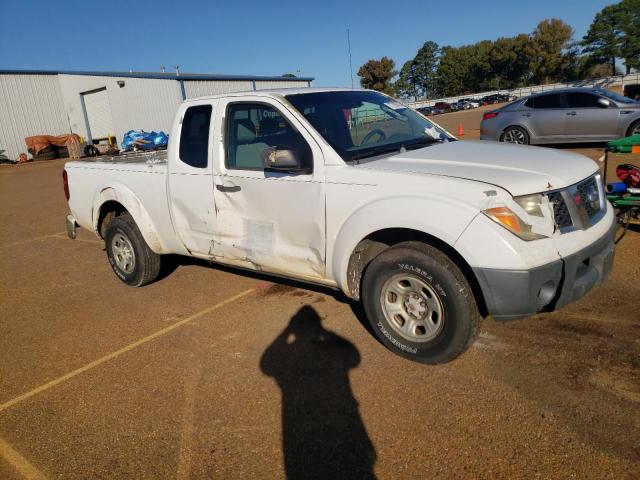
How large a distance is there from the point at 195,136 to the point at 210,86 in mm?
30341

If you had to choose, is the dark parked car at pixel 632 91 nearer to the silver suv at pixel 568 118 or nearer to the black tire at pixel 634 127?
the silver suv at pixel 568 118

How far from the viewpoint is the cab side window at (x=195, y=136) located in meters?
4.30

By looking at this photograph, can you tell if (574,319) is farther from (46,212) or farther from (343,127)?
(46,212)

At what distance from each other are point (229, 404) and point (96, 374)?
124 cm

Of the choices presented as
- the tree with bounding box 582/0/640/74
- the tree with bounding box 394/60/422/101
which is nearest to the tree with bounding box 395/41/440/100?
the tree with bounding box 394/60/422/101

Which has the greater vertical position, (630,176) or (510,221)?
(510,221)

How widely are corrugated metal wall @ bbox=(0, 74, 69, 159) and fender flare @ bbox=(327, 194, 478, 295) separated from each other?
116 ft

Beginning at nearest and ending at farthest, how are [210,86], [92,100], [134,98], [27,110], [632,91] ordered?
[632,91], [134,98], [210,86], [27,110], [92,100]

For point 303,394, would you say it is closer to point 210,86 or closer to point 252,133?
point 252,133

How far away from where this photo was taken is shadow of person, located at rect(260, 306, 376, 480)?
250cm

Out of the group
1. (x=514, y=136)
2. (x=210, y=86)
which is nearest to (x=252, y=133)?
(x=514, y=136)

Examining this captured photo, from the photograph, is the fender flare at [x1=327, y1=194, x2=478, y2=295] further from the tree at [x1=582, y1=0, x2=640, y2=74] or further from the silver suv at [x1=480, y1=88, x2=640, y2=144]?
the tree at [x1=582, y1=0, x2=640, y2=74]

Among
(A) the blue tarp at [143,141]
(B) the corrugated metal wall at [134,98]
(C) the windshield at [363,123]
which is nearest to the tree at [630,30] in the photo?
(B) the corrugated metal wall at [134,98]

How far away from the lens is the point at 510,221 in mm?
2750
